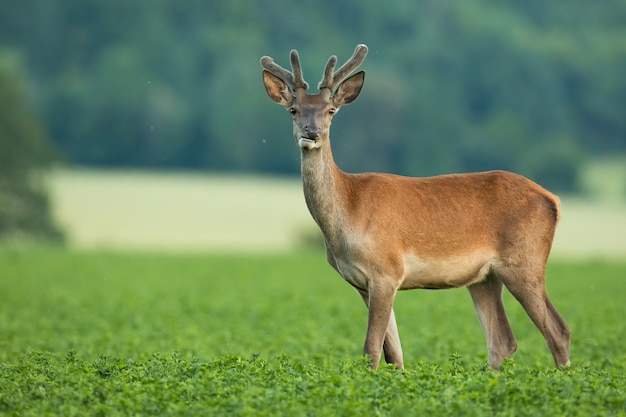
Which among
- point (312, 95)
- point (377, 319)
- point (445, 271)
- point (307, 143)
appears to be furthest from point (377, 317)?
point (312, 95)

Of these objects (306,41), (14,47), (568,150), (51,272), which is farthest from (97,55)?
(51,272)

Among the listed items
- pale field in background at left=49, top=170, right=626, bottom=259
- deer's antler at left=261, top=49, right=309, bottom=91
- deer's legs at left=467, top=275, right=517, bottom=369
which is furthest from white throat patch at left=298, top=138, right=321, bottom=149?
pale field in background at left=49, top=170, right=626, bottom=259

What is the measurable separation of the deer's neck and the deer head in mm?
169

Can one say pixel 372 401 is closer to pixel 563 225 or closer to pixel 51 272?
pixel 51 272

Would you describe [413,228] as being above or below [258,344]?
above

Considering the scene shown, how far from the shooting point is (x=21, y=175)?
61625 mm

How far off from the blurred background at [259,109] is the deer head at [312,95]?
133 ft

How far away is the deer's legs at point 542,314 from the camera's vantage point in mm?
12445

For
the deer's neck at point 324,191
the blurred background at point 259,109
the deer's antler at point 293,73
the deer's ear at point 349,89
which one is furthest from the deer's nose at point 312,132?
the blurred background at point 259,109

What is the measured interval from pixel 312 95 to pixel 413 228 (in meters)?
1.79

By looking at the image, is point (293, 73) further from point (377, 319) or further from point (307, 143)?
point (377, 319)

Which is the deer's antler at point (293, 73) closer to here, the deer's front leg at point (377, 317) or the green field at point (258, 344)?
the deer's front leg at point (377, 317)

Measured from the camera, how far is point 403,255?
39.6 feet

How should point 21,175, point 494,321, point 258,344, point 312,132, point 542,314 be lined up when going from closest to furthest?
point 312,132 → point 542,314 → point 494,321 → point 258,344 → point 21,175
